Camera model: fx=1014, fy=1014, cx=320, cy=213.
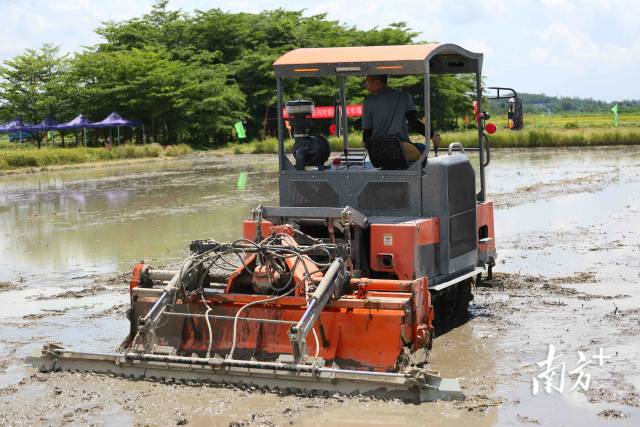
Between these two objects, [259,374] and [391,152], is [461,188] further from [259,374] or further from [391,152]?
[259,374]

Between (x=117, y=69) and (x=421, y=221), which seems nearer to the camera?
(x=421, y=221)

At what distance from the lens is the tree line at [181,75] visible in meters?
54.0

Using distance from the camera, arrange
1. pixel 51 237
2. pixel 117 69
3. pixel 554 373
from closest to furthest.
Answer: pixel 554 373, pixel 51 237, pixel 117 69

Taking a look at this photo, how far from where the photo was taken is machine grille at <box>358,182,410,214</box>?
31.5 feet

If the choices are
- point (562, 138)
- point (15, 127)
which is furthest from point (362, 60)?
point (15, 127)

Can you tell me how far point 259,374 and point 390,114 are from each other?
3437 mm

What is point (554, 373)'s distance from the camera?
8.32 meters

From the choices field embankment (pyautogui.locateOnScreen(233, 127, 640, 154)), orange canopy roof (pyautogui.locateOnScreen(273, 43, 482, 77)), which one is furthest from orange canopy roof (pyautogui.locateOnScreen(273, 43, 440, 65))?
field embankment (pyautogui.locateOnScreen(233, 127, 640, 154))

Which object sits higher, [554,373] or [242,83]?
[242,83]

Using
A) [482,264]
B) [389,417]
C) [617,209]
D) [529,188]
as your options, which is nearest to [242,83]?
[529,188]

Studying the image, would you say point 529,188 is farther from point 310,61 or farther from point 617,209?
point 310,61

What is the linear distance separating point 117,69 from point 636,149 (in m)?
27.8

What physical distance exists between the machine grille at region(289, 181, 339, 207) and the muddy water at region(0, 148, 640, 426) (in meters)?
1.79

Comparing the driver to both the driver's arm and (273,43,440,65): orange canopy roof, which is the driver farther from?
(273,43,440,65): orange canopy roof
